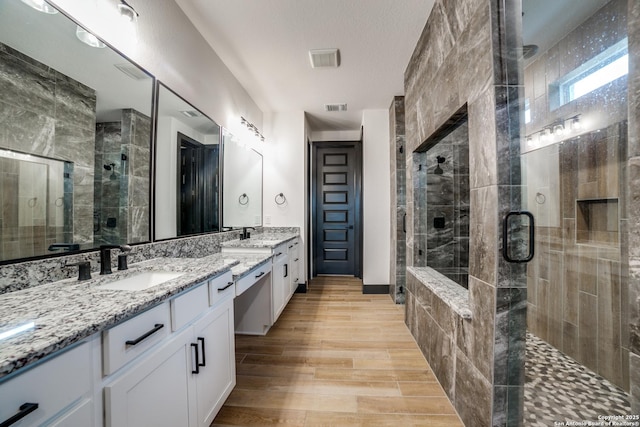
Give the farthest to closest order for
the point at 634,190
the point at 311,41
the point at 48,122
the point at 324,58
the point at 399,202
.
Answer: the point at 399,202, the point at 324,58, the point at 311,41, the point at 48,122, the point at 634,190

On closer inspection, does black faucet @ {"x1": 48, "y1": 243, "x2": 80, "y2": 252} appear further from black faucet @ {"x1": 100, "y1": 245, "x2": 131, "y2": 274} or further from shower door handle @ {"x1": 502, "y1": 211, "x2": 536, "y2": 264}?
shower door handle @ {"x1": 502, "y1": 211, "x2": 536, "y2": 264}

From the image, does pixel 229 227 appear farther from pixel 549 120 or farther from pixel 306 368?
pixel 549 120

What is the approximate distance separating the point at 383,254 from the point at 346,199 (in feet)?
4.40

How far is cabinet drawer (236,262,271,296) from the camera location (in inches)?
67.2

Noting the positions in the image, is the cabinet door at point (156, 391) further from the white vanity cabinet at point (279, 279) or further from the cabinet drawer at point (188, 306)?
the white vanity cabinet at point (279, 279)

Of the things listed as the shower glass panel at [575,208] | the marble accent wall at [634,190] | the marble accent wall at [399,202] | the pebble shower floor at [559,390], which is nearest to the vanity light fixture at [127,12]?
the shower glass panel at [575,208]

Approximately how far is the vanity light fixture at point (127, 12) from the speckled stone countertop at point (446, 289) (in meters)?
2.48

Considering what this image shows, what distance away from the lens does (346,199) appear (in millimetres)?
4672

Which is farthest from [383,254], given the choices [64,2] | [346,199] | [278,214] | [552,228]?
[64,2]

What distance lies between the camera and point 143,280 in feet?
4.38

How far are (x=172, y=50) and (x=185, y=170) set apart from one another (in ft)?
2.79

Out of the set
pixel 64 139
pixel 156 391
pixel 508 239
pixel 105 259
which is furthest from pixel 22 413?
pixel 508 239

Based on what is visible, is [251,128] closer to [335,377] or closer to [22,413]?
[335,377]

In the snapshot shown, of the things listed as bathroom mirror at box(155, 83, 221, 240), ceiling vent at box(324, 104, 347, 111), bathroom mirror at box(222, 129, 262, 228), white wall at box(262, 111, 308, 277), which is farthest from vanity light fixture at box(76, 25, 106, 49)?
ceiling vent at box(324, 104, 347, 111)
